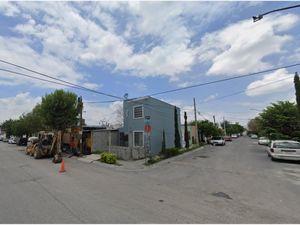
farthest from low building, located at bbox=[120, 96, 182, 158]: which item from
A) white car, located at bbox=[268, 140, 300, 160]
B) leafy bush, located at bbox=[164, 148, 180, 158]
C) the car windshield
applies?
the car windshield

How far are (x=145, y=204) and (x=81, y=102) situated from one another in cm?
1789

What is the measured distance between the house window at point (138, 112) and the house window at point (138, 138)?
159 cm

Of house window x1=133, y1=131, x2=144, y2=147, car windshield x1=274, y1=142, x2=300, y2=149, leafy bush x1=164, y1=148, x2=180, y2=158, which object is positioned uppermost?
house window x1=133, y1=131, x2=144, y2=147

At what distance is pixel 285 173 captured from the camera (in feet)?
37.8

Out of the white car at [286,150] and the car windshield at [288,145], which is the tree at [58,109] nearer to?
the white car at [286,150]

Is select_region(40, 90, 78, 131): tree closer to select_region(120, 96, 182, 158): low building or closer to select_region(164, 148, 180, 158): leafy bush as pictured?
select_region(120, 96, 182, 158): low building

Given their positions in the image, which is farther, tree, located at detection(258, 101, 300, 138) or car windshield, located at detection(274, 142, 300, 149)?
tree, located at detection(258, 101, 300, 138)

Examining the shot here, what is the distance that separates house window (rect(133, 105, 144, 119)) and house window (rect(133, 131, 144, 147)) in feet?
5.22

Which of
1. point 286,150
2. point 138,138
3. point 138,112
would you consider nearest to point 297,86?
point 286,150

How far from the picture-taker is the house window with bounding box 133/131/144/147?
21484 mm

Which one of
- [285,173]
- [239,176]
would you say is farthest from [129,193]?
[285,173]

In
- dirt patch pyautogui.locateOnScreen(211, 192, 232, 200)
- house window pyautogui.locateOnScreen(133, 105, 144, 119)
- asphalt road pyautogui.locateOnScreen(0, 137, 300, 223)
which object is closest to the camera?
asphalt road pyautogui.locateOnScreen(0, 137, 300, 223)

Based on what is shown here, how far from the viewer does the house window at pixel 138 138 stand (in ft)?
70.5

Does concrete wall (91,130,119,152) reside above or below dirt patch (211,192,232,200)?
above
